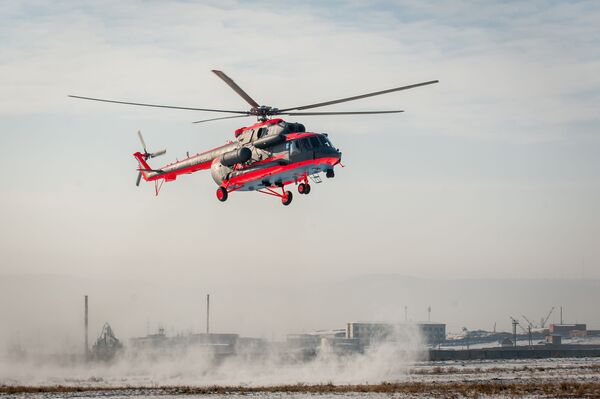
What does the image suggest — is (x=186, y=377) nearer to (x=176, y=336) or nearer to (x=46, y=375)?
(x=46, y=375)

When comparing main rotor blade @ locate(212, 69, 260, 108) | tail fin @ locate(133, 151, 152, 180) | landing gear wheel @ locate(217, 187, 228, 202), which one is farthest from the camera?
tail fin @ locate(133, 151, 152, 180)

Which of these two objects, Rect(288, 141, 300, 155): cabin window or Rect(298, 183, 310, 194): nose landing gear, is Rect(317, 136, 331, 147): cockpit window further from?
Rect(298, 183, 310, 194): nose landing gear

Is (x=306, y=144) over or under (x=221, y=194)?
over

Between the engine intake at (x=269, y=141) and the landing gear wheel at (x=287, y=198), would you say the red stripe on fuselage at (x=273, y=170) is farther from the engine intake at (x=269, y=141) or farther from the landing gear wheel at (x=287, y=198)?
the landing gear wheel at (x=287, y=198)

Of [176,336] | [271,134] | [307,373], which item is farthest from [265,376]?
[176,336]

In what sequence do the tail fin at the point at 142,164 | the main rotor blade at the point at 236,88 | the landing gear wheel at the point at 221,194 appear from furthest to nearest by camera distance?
the tail fin at the point at 142,164
the landing gear wheel at the point at 221,194
the main rotor blade at the point at 236,88

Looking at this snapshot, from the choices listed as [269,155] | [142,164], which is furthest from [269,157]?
[142,164]

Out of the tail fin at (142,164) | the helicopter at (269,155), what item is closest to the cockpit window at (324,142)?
the helicopter at (269,155)

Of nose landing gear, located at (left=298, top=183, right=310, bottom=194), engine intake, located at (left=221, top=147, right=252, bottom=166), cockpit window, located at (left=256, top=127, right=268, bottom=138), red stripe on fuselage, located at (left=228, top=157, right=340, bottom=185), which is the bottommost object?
nose landing gear, located at (left=298, top=183, right=310, bottom=194)

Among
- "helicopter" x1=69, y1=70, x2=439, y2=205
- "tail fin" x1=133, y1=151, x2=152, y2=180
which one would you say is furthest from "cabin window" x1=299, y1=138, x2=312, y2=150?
"tail fin" x1=133, y1=151, x2=152, y2=180

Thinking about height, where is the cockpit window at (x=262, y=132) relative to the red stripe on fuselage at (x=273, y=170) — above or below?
above

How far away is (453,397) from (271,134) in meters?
22.0

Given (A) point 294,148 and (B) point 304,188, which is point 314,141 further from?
(B) point 304,188

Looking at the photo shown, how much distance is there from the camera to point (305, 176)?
6334cm
